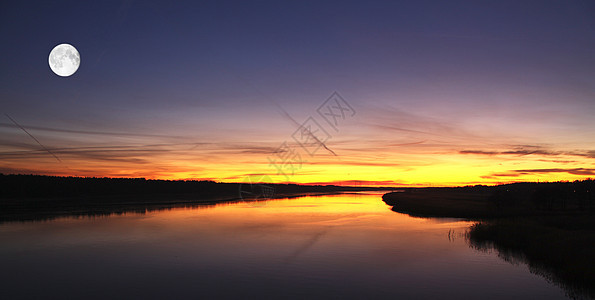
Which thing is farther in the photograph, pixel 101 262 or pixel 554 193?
→ pixel 554 193

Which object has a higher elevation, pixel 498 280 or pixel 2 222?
pixel 2 222

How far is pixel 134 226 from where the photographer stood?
1555 inches

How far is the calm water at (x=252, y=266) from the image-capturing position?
1695 centimetres

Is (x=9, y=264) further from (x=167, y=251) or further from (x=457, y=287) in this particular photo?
(x=457, y=287)

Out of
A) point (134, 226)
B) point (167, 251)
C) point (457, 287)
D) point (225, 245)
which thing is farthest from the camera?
point (134, 226)

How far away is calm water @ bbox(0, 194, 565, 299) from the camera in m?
17.0

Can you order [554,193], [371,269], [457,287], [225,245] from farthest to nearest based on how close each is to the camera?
[554,193] < [225,245] < [371,269] < [457,287]

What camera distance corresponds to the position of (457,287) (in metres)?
17.7

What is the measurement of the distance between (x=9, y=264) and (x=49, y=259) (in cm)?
194

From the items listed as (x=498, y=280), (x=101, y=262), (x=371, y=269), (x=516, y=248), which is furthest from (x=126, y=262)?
(x=516, y=248)

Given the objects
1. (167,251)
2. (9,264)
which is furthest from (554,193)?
(9,264)

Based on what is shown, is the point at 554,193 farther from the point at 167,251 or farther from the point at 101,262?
the point at 101,262

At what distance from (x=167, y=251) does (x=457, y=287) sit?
58.9 feet

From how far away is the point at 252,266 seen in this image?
2180 centimetres
